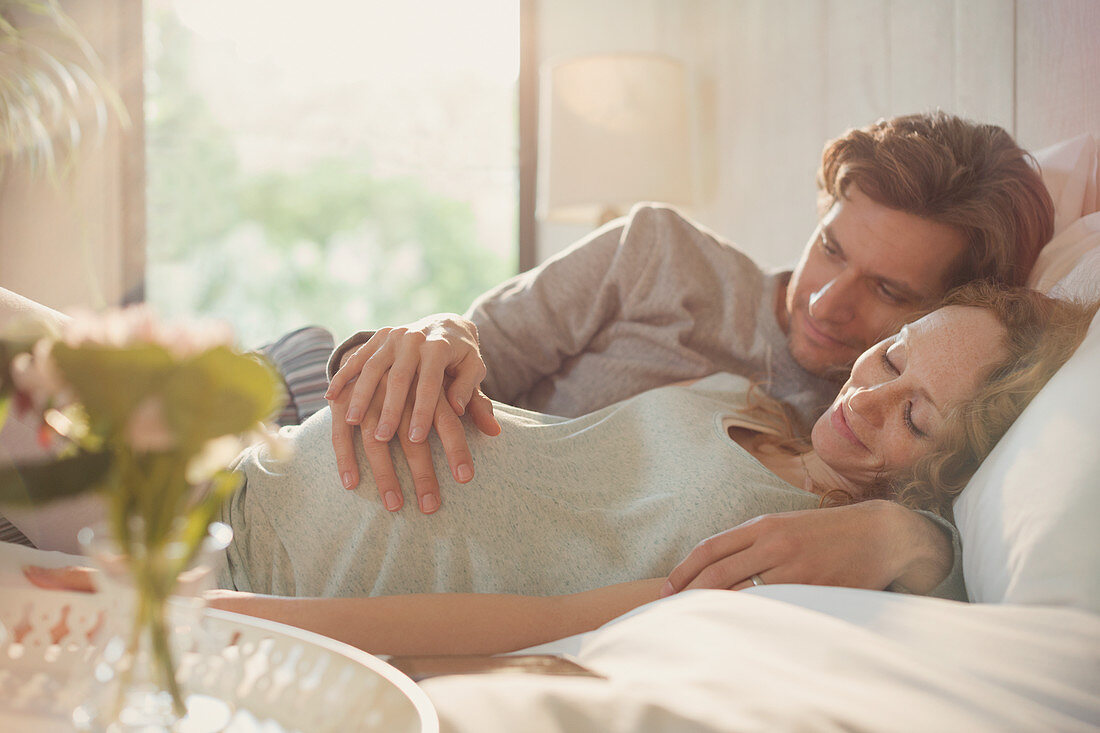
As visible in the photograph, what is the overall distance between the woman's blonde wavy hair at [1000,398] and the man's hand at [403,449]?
49cm

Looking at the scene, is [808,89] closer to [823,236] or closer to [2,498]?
[823,236]

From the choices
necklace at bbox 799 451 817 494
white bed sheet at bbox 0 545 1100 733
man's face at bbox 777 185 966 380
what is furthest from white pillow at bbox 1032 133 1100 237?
white bed sheet at bbox 0 545 1100 733

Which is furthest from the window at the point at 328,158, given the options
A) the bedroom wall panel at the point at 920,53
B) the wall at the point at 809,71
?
the bedroom wall panel at the point at 920,53

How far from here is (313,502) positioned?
89 cm

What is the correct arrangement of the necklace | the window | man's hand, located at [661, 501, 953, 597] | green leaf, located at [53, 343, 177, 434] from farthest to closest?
the window → the necklace → man's hand, located at [661, 501, 953, 597] → green leaf, located at [53, 343, 177, 434]

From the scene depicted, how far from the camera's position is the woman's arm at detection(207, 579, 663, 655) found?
27.8 inches

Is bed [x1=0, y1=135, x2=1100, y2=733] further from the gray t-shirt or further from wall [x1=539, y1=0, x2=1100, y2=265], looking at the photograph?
wall [x1=539, y1=0, x2=1100, y2=265]

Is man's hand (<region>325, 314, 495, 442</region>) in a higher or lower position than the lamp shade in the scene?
lower

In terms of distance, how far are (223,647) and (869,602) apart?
435 millimetres

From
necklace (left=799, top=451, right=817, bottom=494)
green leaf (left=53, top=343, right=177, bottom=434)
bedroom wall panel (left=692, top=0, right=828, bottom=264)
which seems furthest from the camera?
bedroom wall panel (left=692, top=0, right=828, bottom=264)

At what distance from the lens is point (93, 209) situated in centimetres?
285

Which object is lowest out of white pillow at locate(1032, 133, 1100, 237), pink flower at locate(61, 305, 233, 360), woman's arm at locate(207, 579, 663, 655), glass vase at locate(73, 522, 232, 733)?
woman's arm at locate(207, 579, 663, 655)

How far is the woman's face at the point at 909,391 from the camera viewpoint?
34.0 inches

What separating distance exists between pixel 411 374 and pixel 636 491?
0.30 metres
